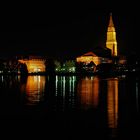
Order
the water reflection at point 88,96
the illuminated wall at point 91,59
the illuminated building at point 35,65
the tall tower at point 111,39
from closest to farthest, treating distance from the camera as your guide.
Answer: the water reflection at point 88,96, the illuminated building at point 35,65, the illuminated wall at point 91,59, the tall tower at point 111,39

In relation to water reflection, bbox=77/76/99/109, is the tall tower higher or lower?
higher

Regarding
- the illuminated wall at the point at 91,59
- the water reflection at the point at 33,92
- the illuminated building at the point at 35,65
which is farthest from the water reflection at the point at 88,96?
the illuminated wall at the point at 91,59

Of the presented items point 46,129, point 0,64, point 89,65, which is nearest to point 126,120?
point 46,129

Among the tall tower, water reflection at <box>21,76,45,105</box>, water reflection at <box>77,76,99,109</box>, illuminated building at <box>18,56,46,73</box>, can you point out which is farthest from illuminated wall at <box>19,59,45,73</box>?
→ water reflection at <box>77,76,99,109</box>

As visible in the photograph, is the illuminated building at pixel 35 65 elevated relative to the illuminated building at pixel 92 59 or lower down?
lower down

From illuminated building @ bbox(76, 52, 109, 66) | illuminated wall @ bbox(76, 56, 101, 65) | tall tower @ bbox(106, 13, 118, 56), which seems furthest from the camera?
tall tower @ bbox(106, 13, 118, 56)

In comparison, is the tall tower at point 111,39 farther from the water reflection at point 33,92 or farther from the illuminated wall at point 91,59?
the water reflection at point 33,92

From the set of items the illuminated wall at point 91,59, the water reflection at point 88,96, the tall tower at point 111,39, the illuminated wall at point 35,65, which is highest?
the tall tower at point 111,39

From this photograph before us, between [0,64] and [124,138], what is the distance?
111019 millimetres

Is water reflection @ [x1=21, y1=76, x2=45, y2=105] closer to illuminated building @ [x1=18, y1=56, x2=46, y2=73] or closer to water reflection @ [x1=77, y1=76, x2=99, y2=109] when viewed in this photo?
water reflection @ [x1=77, y1=76, x2=99, y2=109]

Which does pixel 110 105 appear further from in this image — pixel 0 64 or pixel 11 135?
pixel 0 64

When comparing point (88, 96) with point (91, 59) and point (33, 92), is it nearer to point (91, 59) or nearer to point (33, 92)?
point (33, 92)

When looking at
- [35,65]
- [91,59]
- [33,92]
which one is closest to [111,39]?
[91,59]

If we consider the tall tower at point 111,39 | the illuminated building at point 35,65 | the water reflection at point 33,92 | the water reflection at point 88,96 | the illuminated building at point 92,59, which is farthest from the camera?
the tall tower at point 111,39
